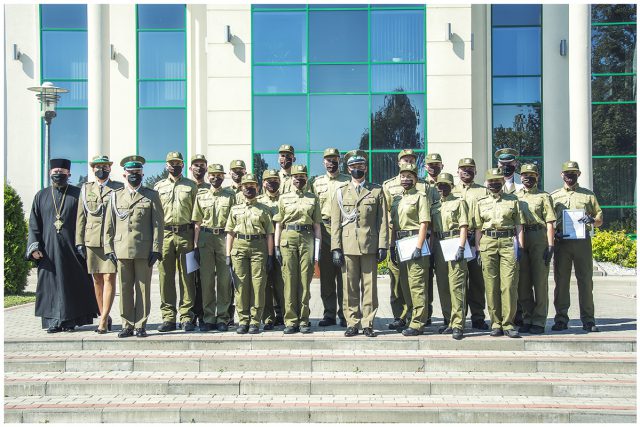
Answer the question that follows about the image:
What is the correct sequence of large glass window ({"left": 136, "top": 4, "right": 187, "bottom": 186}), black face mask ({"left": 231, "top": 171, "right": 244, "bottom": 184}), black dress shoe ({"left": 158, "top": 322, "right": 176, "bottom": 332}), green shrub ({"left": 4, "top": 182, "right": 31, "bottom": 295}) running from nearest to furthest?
black dress shoe ({"left": 158, "top": 322, "right": 176, "bottom": 332}), black face mask ({"left": 231, "top": 171, "right": 244, "bottom": 184}), green shrub ({"left": 4, "top": 182, "right": 31, "bottom": 295}), large glass window ({"left": 136, "top": 4, "right": 187, "bottom": 186})

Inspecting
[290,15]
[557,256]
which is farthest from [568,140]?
[557,256]

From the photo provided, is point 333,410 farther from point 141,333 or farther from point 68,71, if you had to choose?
point 68,71

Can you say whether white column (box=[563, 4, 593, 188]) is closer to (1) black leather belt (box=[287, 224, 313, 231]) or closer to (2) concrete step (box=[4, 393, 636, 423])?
(1) black leather belt (box=[287, 224, 313, 231])

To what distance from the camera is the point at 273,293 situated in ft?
31.4

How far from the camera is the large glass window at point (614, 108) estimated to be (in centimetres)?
2219

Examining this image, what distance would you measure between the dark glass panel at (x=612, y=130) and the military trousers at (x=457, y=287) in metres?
15.5

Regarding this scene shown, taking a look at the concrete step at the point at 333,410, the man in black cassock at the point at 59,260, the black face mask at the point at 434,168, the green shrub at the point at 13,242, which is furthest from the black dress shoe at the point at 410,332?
the green shrub at the point at 13,242

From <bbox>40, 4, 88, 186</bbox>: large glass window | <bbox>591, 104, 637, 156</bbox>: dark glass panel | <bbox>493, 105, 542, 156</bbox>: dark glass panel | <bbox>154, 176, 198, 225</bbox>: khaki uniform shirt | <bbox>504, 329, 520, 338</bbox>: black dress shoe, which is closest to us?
<bbox>504, 329, 520, 338</bbox>: black dress shoe

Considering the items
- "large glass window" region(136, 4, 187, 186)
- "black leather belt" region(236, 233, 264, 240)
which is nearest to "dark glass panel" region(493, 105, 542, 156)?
"large glass window" region(136, 4, 187, 186)

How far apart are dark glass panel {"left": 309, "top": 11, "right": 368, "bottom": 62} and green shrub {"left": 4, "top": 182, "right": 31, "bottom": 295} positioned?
9569 mm

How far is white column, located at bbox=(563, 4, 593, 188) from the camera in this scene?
18766mm

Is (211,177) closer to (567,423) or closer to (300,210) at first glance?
(300,210)

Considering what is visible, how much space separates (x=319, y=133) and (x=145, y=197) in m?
11.2

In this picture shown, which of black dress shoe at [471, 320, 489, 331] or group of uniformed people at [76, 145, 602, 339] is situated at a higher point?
group of uniformed people at [76, 145, 602, 339]
